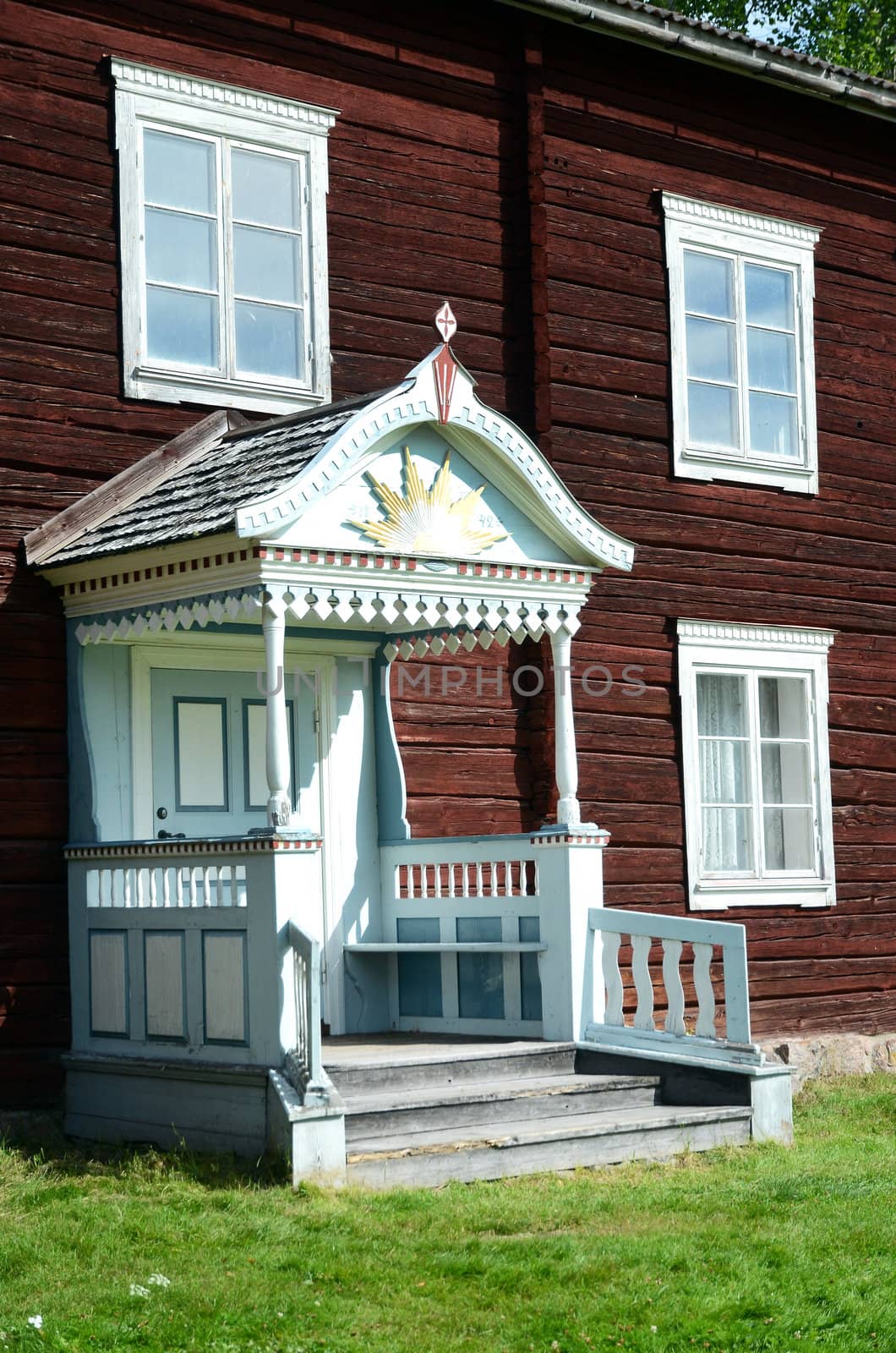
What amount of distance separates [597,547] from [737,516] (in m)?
3.59

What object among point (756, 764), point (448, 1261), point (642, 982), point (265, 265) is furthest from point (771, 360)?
point (448, 1261)

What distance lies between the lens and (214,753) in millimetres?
10164

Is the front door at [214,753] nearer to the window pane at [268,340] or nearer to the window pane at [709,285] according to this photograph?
the window pane at [268,340]

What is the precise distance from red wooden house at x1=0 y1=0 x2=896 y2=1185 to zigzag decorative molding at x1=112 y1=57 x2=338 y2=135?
3cm

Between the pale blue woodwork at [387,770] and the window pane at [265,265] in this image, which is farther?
the pale blue woodwork at [387,770]

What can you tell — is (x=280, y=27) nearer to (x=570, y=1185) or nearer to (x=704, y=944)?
(x=704, y=944)

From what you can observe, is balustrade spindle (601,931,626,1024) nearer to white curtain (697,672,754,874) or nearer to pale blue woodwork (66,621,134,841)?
pale blue woodwork (66,621,134,841)

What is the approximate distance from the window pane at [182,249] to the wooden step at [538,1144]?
4.88m

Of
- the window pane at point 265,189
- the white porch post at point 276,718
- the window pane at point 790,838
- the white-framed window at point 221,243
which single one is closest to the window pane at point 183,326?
the white-framed window at point 221,243

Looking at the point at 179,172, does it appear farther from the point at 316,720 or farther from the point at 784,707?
the point at 784,707

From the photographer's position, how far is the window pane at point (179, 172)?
1032 centimetres

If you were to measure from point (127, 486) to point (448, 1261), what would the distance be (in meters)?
4.67

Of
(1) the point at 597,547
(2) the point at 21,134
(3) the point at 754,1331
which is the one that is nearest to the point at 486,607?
(1) the point at 597,547

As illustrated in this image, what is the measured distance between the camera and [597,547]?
32.1 feet
